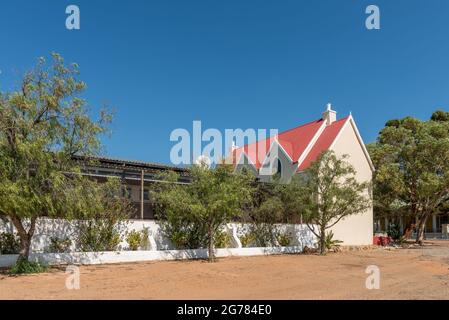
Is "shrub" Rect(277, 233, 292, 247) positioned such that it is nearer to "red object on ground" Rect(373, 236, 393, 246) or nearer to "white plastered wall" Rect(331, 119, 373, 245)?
"white plastered wall" Rect(331, 119, 373, 245)

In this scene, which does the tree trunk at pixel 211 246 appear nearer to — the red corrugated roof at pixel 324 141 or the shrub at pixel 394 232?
the red corrugated roof at pixel 324 141

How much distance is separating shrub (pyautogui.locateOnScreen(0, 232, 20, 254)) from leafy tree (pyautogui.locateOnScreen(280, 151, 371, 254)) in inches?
554

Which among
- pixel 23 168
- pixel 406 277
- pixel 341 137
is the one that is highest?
pixel 341 137

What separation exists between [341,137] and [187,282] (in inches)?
835

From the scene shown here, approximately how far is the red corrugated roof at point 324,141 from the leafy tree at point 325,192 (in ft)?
17.5

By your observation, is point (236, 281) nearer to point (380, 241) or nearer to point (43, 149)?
point (43, 149)

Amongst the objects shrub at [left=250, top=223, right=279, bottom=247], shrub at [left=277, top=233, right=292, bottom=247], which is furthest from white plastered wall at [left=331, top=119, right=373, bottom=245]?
shrub at [left=250, top=223, right=279, bottom=247]

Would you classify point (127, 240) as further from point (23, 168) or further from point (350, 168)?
point (350, 168)

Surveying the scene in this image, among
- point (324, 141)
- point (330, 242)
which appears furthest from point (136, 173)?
point (324, 141)

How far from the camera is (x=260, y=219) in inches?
1021

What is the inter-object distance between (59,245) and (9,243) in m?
2.00

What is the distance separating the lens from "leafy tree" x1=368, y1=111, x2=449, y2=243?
31141 mm
